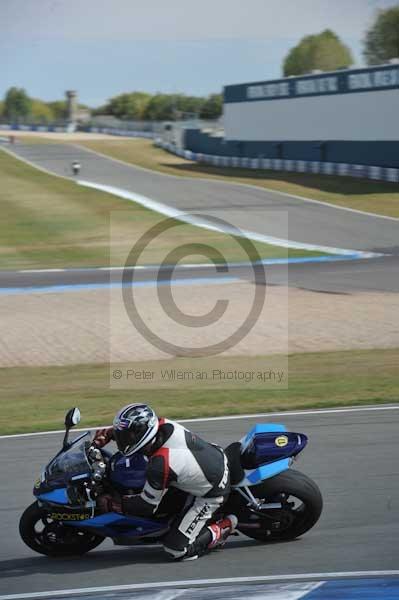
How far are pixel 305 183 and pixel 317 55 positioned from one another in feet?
370

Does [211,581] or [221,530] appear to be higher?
[221,530]

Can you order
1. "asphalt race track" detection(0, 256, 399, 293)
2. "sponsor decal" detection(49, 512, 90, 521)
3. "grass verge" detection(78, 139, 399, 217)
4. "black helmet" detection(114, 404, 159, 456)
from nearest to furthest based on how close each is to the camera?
"black helmet" detection(114, 404, 159, 456) < "sponsor decal" detection(49, 512, 90, 521) < "asphalt race track" detection(0, 256, 399, 293) < "grass verge" detection(78, 139, 399, 217)

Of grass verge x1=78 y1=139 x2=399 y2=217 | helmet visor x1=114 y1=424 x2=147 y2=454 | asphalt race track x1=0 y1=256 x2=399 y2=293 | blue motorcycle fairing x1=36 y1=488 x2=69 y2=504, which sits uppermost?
grass verge x1=78 y1=139 x2=399 y2=217

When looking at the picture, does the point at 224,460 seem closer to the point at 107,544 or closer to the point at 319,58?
the point at 107,544

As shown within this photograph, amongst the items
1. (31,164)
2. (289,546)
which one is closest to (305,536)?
(289,546)

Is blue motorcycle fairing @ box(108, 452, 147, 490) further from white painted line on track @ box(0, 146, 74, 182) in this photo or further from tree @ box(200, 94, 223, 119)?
tree @ box(200, 94, 223, 119)

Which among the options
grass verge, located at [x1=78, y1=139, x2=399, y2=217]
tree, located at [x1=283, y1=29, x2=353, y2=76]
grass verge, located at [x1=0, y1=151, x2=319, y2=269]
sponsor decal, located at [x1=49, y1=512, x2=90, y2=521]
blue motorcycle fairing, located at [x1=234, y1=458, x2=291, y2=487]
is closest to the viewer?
sponsor decal, located at [x1=49, y1=512, x2=90, y2=521]

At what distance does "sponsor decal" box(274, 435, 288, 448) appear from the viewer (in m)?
7.52

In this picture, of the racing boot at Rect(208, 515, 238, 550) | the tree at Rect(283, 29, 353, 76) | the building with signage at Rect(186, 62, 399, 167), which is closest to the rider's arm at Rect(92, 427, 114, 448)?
the racing boot at Rect(208, 515, 238, 550)

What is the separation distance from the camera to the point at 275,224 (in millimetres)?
36375

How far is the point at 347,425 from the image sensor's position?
11.4 meters

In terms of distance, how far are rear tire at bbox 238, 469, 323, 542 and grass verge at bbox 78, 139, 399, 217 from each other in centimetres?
3165

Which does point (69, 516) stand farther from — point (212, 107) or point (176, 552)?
point (212, 107)

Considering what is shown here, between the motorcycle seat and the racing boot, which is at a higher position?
the motorcycle seat
